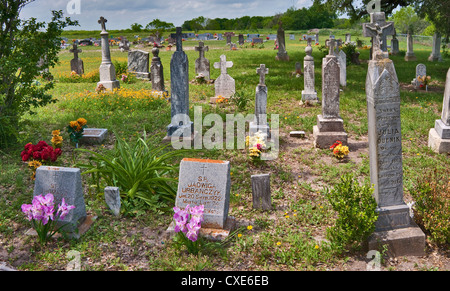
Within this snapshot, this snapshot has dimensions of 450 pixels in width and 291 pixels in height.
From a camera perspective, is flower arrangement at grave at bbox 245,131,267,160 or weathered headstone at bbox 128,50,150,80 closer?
flower arrangement at grave at bbox 245,131,267,160

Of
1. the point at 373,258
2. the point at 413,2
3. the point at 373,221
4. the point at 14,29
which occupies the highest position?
the point at 413,2

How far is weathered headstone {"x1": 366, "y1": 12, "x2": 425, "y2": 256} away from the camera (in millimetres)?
5223

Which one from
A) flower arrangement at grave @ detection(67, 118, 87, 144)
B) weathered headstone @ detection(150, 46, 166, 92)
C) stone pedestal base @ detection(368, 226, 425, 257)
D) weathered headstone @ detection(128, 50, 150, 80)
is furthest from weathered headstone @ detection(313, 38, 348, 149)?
weathered headstone @ detection(128, 50, 150, 80)

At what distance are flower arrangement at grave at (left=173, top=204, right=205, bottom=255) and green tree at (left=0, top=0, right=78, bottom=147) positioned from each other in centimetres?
554

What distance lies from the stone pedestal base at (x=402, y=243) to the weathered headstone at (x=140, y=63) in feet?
48.9

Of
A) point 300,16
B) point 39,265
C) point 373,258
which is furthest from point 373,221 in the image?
point 300,16

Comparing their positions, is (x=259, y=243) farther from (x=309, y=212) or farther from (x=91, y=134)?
(x=91, y=134)

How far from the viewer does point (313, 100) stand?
44.1ft

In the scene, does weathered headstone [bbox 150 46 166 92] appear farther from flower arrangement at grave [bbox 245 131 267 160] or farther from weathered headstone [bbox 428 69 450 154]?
weathered headstone [bbox 428 69 450 154]

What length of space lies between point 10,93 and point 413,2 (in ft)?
58.0

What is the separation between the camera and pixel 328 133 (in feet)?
31.4

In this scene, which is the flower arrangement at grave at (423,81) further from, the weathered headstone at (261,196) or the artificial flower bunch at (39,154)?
the artificial flower bunch at (39,154)

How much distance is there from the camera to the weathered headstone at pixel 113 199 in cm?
607

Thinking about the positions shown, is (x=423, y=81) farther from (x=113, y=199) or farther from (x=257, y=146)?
(x=113, y=199)
